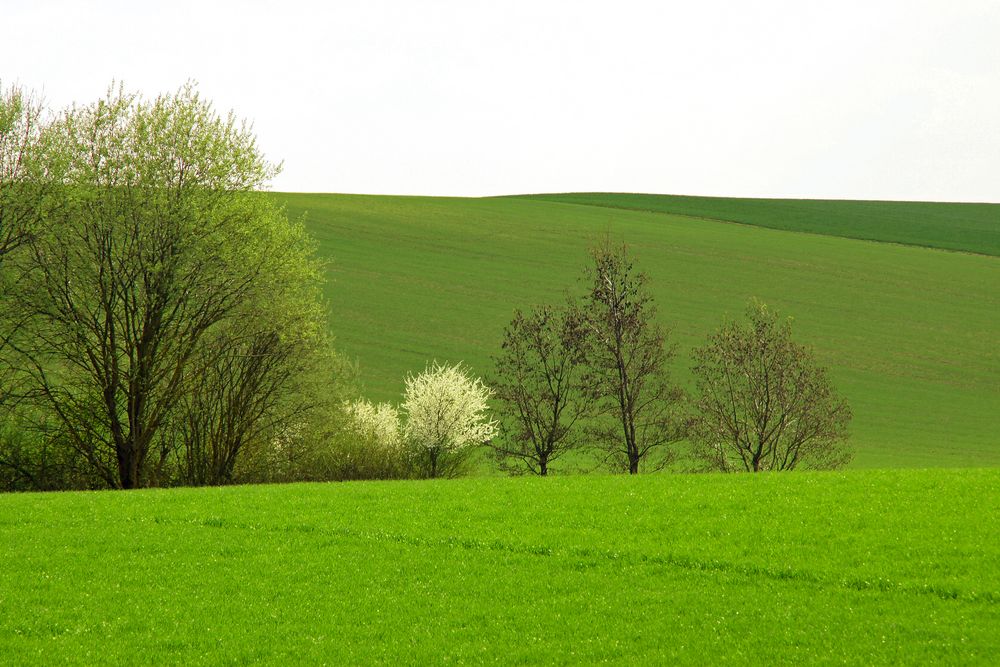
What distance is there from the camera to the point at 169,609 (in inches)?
704

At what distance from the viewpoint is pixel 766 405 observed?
5053cm

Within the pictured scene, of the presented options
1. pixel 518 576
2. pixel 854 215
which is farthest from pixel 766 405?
pixel 854 215

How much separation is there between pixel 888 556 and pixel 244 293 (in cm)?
2822

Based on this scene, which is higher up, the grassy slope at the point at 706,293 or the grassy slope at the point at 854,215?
the grassy slope at the point at 854,215

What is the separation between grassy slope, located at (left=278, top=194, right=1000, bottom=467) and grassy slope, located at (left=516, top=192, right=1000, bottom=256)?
8.26 meters

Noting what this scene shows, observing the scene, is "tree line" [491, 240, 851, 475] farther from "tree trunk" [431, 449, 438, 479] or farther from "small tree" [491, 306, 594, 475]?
"tree trunk" [431, 449, 438, 479]

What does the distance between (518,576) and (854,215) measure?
129697 millimetres

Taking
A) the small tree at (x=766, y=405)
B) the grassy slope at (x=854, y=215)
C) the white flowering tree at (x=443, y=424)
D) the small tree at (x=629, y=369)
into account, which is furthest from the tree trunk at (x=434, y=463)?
the grassy slope at (x=854, y=215)

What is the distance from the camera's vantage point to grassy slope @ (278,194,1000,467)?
72375mm

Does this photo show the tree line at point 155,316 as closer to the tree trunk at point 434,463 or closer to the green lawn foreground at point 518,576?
the tree trunk at point 434,463

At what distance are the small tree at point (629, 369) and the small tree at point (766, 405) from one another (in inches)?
75.1

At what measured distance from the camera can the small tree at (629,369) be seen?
5138 cm

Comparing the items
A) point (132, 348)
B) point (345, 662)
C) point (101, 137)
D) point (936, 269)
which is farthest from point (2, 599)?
point (936, 269)

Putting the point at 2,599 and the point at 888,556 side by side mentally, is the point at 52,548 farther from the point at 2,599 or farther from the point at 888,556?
the point at 888,556
